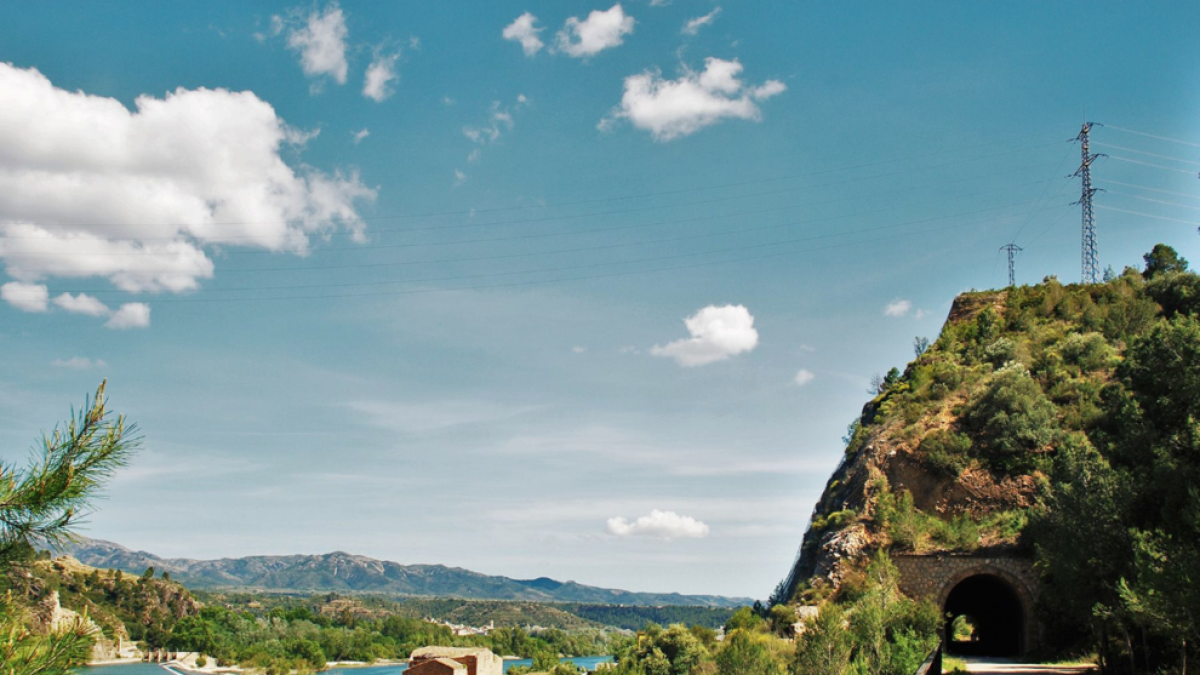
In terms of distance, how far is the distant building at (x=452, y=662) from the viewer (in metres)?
45.4

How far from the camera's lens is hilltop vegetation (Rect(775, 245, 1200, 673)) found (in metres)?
18.9

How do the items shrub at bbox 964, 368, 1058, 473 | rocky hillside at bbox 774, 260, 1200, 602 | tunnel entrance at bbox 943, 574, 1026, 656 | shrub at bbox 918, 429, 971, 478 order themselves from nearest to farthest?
rocky hillside at bbox 774, 260, 1200, 602
tunnel entrance at bbox 943, 574, 1026, 656
shrub at bbox 964, 368, 1058, 473
shrub at bbox 918, 429, 971, 478

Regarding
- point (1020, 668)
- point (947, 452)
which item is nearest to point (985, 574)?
point (947, 452)

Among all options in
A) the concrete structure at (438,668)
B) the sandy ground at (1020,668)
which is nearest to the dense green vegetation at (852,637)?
the sandy ground at (1020,668)

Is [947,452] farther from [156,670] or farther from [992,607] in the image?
[156,670]

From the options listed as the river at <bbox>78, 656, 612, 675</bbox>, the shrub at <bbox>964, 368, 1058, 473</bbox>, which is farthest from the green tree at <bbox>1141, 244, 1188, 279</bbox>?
the river at <bbox>78, 656, 612, 675</bbox>

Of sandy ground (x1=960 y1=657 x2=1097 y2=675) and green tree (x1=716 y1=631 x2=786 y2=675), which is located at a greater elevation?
sandy ground (x1=960 y1=657 x2=1097 y2=675)

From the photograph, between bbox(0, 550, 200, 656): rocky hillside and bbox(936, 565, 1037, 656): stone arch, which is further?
bbox(0, 550, 200, 656): rocky hillside

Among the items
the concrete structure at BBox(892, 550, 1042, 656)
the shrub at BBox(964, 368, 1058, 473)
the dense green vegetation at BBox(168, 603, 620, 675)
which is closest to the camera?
the concrete structure at BBox(892, 550, 1042, 656)

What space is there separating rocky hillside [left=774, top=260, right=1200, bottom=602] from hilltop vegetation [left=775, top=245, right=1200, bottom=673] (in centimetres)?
8

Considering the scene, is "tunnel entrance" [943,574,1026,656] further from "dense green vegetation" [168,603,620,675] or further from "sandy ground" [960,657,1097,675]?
"dense green vegetation" [168,603,620,675]

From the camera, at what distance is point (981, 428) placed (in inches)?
1430

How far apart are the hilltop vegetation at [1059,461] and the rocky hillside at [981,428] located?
82 millimetres

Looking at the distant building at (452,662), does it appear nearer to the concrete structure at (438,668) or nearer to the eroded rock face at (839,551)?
the concrete structure at (438,668)
